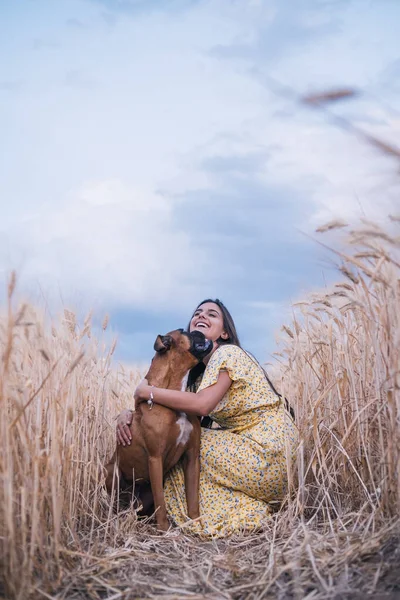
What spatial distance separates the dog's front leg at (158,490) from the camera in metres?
3.83

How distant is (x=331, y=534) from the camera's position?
3.12m

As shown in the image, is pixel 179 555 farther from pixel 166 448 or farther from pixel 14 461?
pixel 14 461

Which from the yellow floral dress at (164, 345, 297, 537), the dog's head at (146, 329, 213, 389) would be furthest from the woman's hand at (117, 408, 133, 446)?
the yellow floral dress at (164, 345, 297, 537)

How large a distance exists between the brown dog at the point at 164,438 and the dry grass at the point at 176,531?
208mm

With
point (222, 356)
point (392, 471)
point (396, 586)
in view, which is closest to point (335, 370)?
point (222, 356)

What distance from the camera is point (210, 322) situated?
462cm

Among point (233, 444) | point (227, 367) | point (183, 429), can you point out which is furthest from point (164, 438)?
point (227, 367)

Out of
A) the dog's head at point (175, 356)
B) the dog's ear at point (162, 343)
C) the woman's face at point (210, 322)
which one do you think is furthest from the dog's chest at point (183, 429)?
the woman's face at point (210, 322)

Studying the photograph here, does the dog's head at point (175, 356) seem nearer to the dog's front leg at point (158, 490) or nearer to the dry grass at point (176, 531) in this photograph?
the dry grass at point (176, 531)

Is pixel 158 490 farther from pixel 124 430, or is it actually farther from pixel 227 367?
pixel 227 367

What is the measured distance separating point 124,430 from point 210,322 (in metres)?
1.09

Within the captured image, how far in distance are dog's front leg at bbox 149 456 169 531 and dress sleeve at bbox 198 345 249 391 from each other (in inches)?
22.0

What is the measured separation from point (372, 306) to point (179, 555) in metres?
1.75

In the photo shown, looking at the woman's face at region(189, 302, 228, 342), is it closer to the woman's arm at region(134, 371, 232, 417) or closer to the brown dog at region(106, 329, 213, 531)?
the brown dog at region(106, 329, 213, 531)
